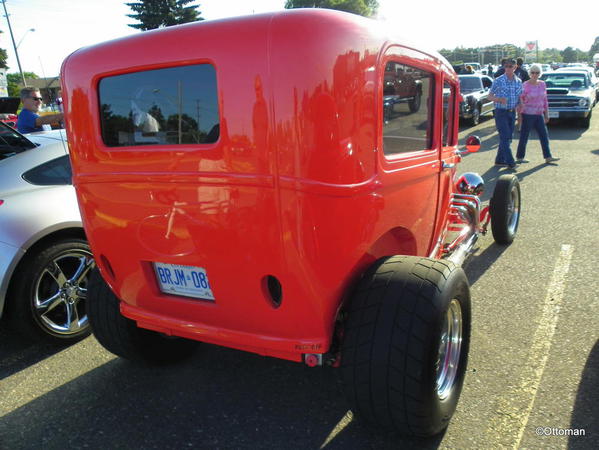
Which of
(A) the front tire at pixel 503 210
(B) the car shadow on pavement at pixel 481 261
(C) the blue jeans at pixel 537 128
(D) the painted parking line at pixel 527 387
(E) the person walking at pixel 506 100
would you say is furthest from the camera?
(C) the blue jeans at pixel 537 128

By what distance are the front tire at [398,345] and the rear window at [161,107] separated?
1037mm

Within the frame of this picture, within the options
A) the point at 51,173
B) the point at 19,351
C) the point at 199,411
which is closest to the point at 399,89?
A: the point at 199,411

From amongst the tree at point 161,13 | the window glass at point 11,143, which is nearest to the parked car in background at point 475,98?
the window glass at point 11,143

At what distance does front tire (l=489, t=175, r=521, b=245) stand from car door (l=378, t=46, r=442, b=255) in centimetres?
216

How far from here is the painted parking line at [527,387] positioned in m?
2.43

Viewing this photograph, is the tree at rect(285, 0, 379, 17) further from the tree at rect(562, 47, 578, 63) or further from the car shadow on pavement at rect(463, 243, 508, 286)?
the tree at rect(562, 47, 578, 63)

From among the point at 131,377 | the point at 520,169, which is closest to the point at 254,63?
the point at 131,377

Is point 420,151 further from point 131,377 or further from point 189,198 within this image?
point 131,377

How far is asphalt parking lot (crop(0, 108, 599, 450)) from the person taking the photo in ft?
8.11

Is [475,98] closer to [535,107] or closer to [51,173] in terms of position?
[535,107]

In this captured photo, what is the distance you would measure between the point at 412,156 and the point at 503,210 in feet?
9.13

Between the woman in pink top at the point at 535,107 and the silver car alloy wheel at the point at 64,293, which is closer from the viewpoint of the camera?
the silver car alloy wheel at the point at 64,293

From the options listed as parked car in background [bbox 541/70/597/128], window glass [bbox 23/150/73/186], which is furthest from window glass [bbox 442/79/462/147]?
parked car in background [bbox 541/70/597/128]

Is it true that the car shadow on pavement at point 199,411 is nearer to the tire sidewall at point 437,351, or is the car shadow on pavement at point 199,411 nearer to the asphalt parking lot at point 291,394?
the asphalt parking lot at point 291,394
